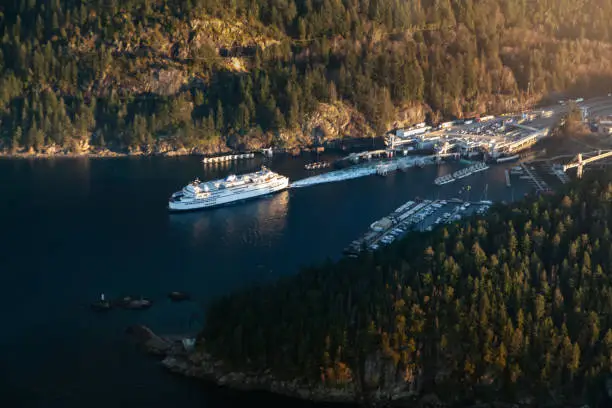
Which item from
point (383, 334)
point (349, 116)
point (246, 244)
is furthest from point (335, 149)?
point (383, 334)

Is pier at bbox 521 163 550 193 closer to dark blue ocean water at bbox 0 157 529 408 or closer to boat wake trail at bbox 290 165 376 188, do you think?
dark blue ocean water at bbox 0 157 529 408

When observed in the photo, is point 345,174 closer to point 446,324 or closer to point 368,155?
point 368,155

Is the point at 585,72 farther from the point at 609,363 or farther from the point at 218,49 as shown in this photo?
→ the point at 609,363

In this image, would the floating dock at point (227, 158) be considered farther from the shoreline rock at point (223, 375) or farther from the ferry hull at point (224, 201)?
the shoreline rock at point (223, 375)

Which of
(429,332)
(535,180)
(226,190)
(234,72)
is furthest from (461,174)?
(429,332)

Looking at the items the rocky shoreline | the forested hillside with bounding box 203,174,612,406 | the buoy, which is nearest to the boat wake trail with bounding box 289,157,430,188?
the buoy
